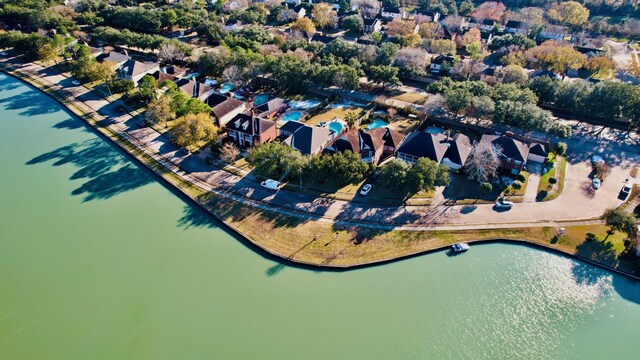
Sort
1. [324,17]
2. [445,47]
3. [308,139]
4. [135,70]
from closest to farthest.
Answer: [308,139]
[135,70]
[445,47]
[324,17]

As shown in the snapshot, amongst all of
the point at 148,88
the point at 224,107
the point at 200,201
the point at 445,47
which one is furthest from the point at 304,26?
the point at 200,201

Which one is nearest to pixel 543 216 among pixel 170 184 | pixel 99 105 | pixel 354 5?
pixel 170 184

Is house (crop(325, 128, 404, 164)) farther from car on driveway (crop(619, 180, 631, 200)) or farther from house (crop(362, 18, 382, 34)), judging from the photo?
house (crop(362, 18, 382, 34))

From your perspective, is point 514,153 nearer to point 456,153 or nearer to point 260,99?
point 456,153

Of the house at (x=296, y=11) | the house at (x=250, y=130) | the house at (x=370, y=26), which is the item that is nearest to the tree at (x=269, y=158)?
the house at (x=250, y=130)

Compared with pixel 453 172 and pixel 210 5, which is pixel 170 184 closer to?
pixel 453 172
